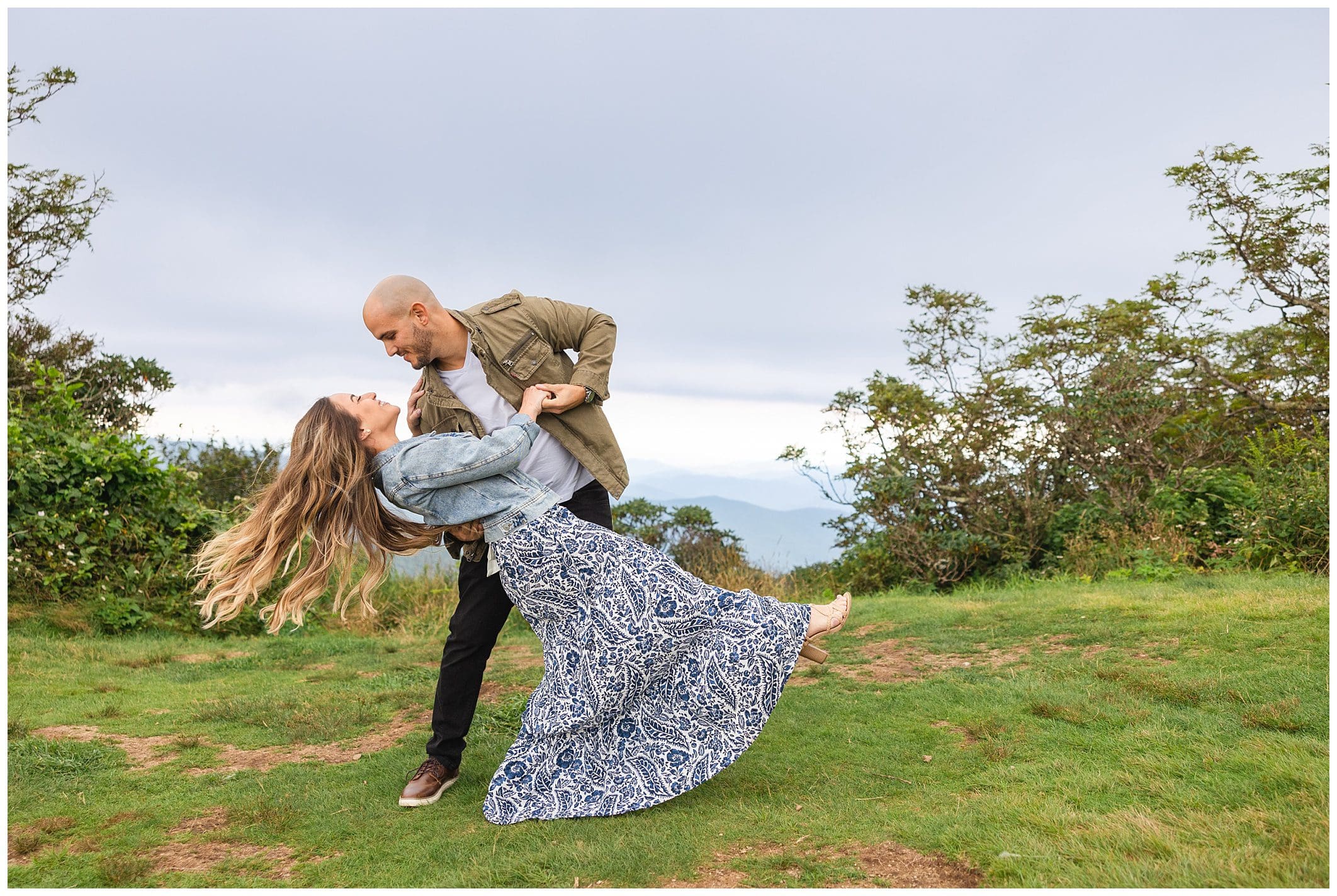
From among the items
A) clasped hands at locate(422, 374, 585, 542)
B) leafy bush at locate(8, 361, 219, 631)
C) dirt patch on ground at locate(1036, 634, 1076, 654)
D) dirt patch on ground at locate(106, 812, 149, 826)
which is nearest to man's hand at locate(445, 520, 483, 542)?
clasped hands at locate(422, 374, 585, 542)

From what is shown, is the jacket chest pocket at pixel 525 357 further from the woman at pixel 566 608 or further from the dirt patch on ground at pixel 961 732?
the dirt patch on ground at pixel 961 732

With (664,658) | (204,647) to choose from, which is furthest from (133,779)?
(204,647)

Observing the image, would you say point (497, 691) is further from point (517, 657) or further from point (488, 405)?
point (488, 405)

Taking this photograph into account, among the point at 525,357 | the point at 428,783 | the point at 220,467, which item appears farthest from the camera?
the point at 220,467

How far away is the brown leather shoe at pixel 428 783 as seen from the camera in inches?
144

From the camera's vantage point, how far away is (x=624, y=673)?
3.54 m

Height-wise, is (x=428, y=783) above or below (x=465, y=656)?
below

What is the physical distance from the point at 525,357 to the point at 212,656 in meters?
4.68

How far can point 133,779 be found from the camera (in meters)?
4.05

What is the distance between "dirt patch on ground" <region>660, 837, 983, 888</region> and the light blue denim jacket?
1.35 meters

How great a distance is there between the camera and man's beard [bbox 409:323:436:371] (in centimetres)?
370

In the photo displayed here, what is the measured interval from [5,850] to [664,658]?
2284 millimetres

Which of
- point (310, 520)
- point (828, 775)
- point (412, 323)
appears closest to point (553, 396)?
point (412, 323)

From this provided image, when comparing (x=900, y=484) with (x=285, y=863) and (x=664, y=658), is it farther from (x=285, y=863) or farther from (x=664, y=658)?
(x=285, y=863)
